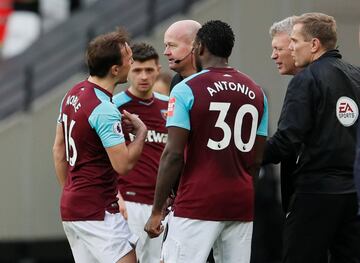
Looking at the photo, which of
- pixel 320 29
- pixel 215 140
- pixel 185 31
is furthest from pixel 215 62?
pixel 185 31

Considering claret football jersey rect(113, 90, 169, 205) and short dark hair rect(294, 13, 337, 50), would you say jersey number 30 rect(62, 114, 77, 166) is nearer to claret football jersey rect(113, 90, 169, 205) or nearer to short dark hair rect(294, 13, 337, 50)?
short dark hair rect(294, 13, 337, 50)

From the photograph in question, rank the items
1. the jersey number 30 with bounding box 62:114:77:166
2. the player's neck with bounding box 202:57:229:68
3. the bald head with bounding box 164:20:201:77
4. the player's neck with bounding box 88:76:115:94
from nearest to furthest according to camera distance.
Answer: the player's neck with bounding box 202:57:229:68
the jersey number 30 with bounding box 62:114:77:166
the player's neck with bounding box 88:76:115:94
the bald head with bounding box 164:20:201:77

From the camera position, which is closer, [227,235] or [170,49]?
[227,235]

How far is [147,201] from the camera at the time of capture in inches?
416

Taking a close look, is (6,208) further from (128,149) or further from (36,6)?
(128,149)

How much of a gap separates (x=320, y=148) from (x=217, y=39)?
110 centimetres

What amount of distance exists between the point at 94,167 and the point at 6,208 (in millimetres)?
8442

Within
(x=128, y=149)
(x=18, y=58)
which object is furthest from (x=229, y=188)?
(x=18, y=58)

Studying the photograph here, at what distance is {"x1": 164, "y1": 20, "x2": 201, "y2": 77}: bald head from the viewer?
354 inches

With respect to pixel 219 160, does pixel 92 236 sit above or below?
below

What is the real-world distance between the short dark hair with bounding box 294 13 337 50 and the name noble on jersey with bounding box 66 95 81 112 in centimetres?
174

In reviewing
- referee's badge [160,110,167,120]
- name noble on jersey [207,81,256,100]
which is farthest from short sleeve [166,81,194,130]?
referee's badge [160,110,167,120]

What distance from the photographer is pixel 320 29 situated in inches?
332

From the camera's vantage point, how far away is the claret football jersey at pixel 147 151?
1051 centimetres
